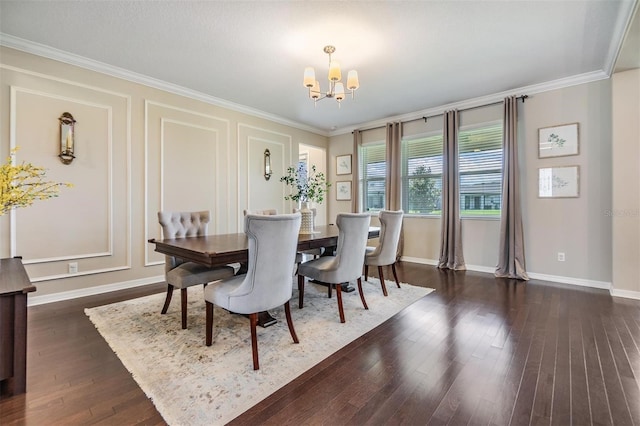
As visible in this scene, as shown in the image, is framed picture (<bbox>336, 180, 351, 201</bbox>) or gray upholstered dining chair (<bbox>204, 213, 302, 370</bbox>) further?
framed picture (<bbox>336, 180, 351, 201</bbox>)

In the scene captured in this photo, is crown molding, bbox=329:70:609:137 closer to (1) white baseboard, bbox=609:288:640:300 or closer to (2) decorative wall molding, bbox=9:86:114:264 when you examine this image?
(1) white baseboard, bbox=609:288:640:300

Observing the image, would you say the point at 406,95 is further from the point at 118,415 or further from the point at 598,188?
the point at 118,415

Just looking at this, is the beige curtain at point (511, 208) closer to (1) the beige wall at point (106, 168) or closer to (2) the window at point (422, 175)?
(2) the window at point (422, 175)

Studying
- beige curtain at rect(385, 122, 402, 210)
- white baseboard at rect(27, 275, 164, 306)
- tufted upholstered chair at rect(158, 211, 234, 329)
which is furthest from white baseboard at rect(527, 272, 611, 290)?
white baseboard at rect(27, 275, 164, 306)

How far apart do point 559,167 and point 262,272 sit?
4.17m

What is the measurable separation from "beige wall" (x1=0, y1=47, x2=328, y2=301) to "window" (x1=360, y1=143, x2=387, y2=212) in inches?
102

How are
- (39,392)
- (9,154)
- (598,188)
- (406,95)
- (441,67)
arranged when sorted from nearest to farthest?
(39,392) → (9,154) → (441,67) → (598,188) → (406,95)

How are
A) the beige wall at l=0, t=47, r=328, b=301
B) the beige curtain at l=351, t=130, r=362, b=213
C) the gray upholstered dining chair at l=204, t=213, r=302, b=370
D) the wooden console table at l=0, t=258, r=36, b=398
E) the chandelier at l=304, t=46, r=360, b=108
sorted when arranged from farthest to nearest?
1. the beige curtain at l=351, t=130, r=362, b=213
2. the beige wall at l=0, t=47, r=328, b=301
3. the chandelier at l=304, t=46, r=360, b=108
4. the gray upholstered dining chair at l=204, t=213, r=302, b=370
5. the wooden console table at l=0, t=258, r=36, b=398

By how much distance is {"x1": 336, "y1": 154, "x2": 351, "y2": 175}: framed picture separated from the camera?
20.3 feet

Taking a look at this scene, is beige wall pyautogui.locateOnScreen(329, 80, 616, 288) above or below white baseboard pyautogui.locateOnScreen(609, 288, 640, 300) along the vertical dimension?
above

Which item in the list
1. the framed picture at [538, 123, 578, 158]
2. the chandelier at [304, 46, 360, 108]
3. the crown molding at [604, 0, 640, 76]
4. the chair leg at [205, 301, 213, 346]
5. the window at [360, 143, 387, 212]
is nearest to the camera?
the chair leg at [205, 301, 213, 346]

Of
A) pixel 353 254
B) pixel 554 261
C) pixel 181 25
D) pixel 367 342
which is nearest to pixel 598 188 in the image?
pixel 554 261

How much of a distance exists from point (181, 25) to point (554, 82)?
448 cm

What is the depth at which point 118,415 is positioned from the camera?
1428mm
